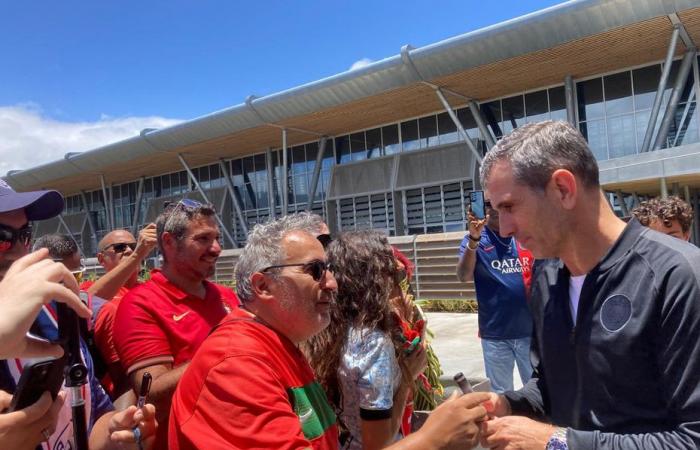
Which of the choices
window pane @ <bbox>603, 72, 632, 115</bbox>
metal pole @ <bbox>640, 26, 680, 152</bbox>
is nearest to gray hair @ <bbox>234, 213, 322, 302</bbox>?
metal pole @ <bbox>640, 26, 680, 152</bbox>

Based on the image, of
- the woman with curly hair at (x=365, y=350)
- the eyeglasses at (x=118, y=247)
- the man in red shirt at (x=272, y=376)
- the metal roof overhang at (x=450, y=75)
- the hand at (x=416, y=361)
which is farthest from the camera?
the metal roof overhang at (x=450, y=75)

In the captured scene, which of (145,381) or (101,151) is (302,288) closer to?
(145,381)

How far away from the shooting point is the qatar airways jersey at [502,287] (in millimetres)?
4551

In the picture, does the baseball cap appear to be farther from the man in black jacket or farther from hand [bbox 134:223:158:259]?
the man in black jacket

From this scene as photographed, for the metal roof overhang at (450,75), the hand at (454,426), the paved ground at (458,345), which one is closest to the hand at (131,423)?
the hand at (454,426)

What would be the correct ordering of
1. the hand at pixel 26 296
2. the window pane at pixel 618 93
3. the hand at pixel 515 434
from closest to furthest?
the hand at pixel 26 296 → the hand at pixel 515 434 → the window pane at pixel 618 93

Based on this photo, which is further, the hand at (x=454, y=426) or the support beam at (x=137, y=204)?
the support beam at (x=137, y=204)

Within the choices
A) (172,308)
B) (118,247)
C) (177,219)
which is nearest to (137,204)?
(118,247)

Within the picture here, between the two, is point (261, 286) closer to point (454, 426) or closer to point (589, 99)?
point (454, 426)

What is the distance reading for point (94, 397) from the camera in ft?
7.91

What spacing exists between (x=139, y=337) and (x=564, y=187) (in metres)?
2.19

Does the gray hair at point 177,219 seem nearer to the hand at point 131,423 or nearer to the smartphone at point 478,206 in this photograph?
the hand at point 131,423

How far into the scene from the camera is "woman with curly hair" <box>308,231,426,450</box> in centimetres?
230

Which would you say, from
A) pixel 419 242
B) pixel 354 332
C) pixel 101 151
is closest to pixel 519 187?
pixel 354 332
